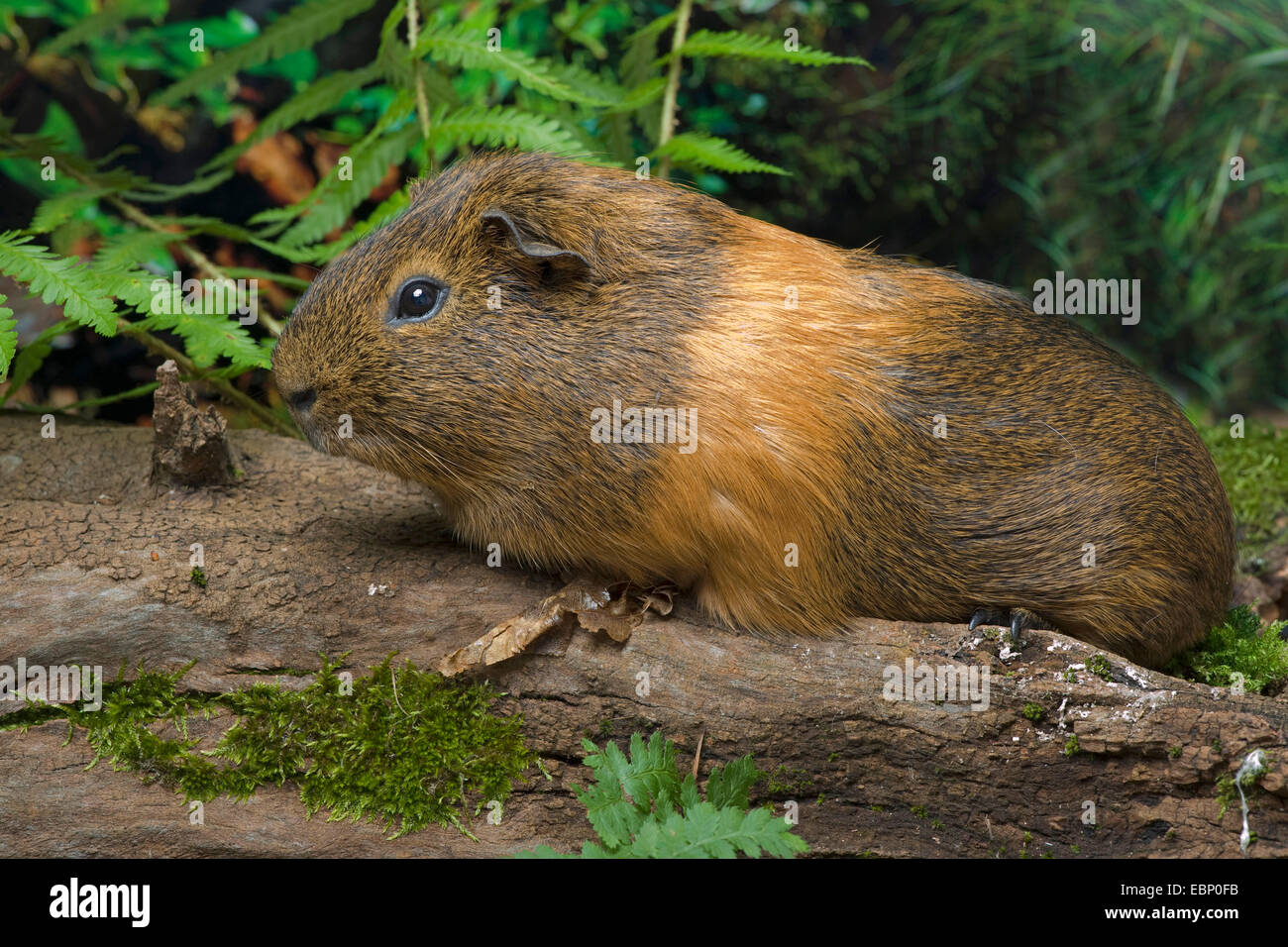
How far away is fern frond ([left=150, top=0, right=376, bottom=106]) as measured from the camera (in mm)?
5762

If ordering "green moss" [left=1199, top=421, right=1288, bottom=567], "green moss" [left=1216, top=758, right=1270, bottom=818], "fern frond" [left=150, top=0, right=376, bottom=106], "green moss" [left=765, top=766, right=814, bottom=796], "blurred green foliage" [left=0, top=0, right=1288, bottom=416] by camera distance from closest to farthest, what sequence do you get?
"green moss" [left=1216, top=758, right=1270, bottom=818] → "green moss" [left=765, top=766, right=814, bottom=796] → "fern frond" [left=150, top=0, right=376, bottom=106] → "green moss" [left=1199, top=421, right=1288, bottom=567] → "blurred green foliage" [left=0, top=0, right=1288, bottom=416]

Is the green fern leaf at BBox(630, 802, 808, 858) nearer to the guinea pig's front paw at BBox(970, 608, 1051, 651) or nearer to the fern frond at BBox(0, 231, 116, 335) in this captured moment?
the guinea pig's front paw at BBox(970, 608, 1051, 651)

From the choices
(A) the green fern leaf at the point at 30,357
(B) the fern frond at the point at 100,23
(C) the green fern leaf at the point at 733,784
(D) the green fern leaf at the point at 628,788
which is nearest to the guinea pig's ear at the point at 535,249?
(D) the green fern leaf at the point at 628,788

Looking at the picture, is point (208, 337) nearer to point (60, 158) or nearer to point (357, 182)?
point (357, 182)

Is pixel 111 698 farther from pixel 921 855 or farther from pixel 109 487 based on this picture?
pixel 921 855

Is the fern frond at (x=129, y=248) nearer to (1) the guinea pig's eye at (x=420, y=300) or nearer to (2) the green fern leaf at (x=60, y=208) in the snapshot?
(2) the green fern leaf at (x=60, y=208)

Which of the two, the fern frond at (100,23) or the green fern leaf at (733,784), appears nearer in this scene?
the green fern leaf at (733,784)

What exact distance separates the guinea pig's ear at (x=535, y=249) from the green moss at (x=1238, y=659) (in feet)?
10.2

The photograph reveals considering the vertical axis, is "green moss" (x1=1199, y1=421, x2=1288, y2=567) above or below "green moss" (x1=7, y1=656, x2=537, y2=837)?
above

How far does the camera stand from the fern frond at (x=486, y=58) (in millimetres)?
5211

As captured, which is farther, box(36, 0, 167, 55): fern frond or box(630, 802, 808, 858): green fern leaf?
box(36, 0, 167, 55): fern frond

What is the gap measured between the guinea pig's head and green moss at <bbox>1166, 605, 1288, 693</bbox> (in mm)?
2659

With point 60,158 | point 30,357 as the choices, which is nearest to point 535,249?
point 30,357

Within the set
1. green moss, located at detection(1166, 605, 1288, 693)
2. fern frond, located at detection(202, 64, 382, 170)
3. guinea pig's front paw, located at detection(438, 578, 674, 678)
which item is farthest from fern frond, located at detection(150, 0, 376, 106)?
green moss, located at detection(1166, 605, 1288, 693)
